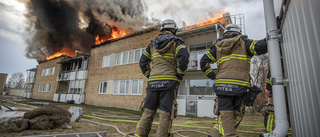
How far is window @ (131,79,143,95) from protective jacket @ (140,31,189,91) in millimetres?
10183

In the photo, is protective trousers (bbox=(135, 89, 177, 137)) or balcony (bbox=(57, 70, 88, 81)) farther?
balcony (bbox=(57, 70, 88, 81))

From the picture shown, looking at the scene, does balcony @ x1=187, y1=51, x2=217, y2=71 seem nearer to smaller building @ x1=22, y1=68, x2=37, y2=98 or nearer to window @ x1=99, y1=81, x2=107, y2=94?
window @ x1=99, y1=81, x2=107, y2=94

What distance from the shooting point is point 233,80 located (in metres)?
2.16

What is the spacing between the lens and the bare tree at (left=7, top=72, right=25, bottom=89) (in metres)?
69.7

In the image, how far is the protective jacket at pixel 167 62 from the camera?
2457 millimetres

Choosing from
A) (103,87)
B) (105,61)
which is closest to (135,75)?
(103,87)

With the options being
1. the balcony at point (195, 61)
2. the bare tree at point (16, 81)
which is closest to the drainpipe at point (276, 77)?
the balcony at point (195, 61)

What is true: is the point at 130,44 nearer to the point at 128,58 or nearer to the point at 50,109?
the point at 128,58

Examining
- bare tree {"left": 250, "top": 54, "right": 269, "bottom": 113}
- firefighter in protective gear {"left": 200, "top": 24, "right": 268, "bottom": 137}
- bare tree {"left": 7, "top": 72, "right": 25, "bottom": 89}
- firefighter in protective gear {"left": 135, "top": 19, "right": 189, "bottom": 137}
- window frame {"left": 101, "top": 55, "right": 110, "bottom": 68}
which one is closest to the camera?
firefighter in protective gear {"left": 200, "top": 24, "right": 268, "bottom": 137}

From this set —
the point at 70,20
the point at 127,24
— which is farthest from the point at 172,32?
the point at 70,20

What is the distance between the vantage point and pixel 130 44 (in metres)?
14.5

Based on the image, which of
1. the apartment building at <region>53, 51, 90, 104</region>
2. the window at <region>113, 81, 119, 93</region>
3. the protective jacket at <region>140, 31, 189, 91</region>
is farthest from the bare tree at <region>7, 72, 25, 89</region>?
the protective jacket at <region>140, 31, 189, 91</region>

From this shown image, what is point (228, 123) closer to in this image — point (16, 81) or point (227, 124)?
point (227, 124)

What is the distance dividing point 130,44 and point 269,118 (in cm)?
1282
